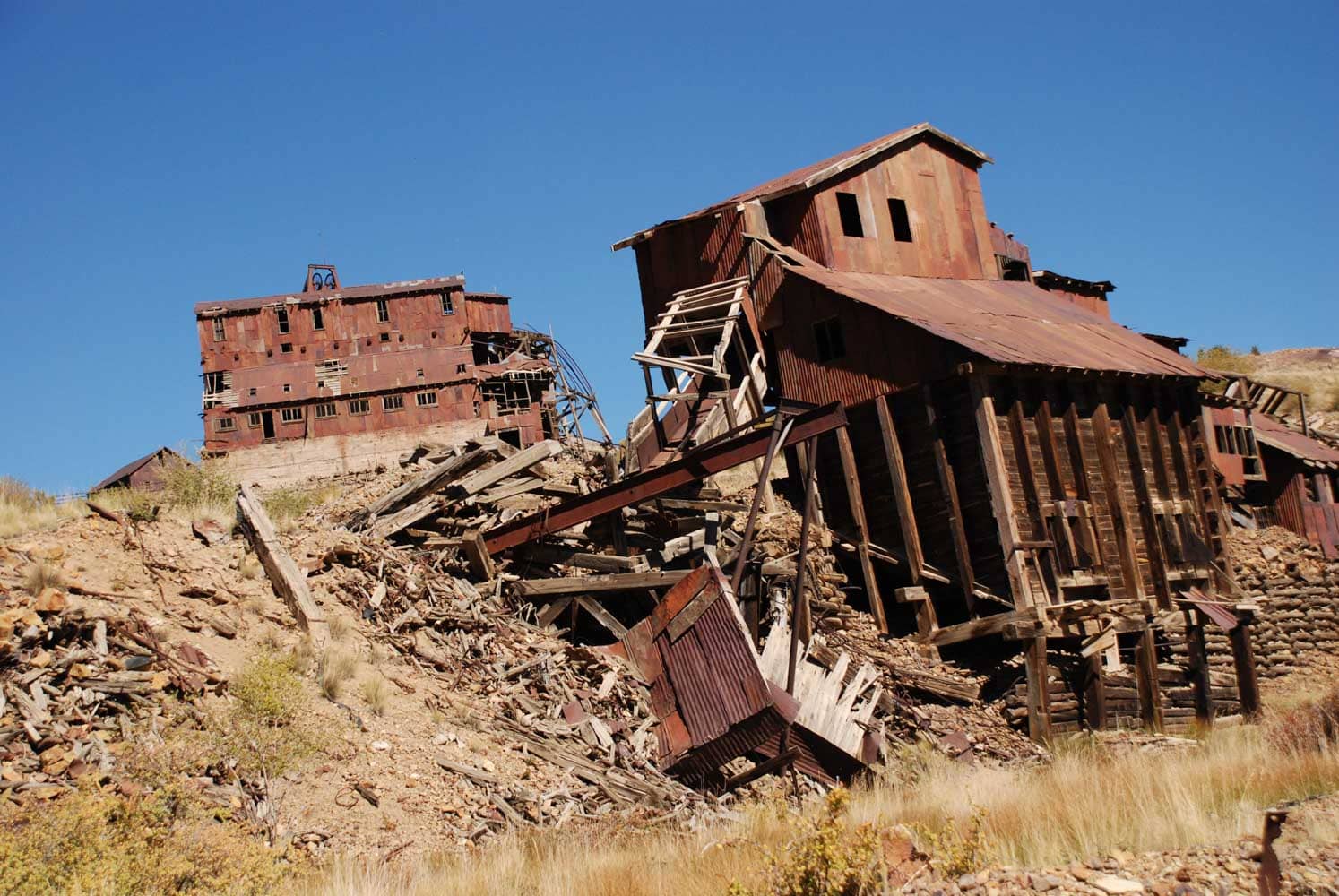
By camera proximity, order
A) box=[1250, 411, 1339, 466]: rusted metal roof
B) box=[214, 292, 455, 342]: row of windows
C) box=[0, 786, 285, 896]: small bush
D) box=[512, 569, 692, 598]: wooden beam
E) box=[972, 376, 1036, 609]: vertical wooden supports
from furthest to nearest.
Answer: box=[214, 292, 455, 342]: row of windows
box=[1250, 411, 1339, 466]: rusted metal roof
box=[972, 376, 1036, 609]: vertical wooden supports
box=[512, 569, 692, 598]: wooden beam
box=[0, 786, 285, 896]: small bush

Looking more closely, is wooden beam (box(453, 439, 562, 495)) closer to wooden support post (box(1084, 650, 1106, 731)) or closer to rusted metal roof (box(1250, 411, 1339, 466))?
wooden support post (box(1084, 650, 1106, 731))

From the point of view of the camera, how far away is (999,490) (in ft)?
65.9

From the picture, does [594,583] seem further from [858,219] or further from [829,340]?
[858,219]

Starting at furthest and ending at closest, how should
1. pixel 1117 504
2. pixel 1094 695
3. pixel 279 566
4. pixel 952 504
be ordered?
pixel 1117 504
pixel 952 504
pixel 1094 695
pixel 279 566

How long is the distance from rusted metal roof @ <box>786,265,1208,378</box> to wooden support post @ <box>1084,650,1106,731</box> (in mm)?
4925

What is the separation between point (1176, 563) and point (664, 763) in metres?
12.5

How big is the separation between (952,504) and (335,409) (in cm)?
3089

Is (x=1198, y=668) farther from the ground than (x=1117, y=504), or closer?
closer

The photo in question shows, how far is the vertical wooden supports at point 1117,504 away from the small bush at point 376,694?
43.5ft

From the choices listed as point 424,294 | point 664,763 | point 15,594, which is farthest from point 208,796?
point 424,294

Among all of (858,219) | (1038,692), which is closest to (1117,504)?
(1038,692)

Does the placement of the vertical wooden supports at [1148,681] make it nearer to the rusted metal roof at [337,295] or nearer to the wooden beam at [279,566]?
the wooden beam at [279,566]

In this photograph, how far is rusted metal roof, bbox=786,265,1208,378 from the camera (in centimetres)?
2117

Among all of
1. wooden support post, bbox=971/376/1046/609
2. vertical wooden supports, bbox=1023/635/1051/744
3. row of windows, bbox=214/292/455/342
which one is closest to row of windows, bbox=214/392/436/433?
row of windows, bbox=214/292/455/342
